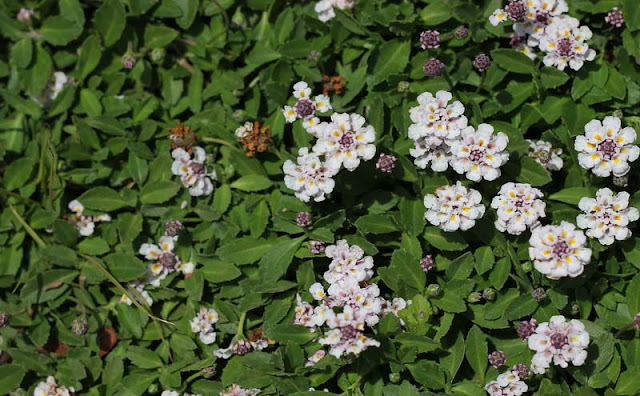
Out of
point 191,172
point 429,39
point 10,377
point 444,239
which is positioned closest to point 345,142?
point 444,239

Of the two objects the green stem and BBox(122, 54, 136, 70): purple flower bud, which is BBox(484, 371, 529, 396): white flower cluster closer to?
the green stem

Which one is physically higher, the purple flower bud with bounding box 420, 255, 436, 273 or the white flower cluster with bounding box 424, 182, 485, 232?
Answer: the white flower cluster with bounding box 424, 182, 485, 232

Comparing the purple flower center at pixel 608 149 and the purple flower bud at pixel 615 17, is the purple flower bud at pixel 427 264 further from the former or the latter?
the purple flower bud at pixel 615 17

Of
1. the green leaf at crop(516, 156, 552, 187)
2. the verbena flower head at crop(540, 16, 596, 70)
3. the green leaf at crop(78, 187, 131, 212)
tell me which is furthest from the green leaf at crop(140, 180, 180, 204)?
the verbena flower head at crop(540, 16, 596, 70)

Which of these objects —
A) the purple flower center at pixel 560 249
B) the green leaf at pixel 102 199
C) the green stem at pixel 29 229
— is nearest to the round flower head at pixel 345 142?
the purple flower center at pixel 560 249

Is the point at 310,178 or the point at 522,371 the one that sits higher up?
the point at 310,178

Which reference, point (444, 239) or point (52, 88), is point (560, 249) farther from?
point (52, 88)

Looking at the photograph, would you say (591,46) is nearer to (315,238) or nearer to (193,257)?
(315,238)
